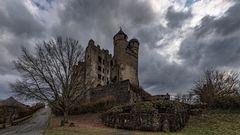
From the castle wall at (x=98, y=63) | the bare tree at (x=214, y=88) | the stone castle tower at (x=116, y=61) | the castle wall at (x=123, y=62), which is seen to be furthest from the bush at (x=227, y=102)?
the castle wall at (x=123, y=62)

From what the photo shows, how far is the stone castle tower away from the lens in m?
54.9

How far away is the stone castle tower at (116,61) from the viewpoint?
5488cm

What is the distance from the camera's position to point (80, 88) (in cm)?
2769

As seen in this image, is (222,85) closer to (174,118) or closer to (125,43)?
(174,118)

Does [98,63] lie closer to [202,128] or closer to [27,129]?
[27,129]

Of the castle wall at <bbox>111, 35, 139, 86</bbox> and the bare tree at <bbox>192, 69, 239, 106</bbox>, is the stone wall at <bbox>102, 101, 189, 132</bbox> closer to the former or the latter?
the bare tree at <bbox>192, 69, 239, 106</bbox>

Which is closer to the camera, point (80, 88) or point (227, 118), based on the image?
point (227, 118)

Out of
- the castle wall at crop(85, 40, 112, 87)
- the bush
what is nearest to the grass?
the bush

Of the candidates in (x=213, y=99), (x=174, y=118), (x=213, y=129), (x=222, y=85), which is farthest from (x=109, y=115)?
(x=222, y=85)

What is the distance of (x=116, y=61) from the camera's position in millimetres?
61406

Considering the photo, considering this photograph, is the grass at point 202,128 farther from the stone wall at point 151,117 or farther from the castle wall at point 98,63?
the castle wall at point 98,63

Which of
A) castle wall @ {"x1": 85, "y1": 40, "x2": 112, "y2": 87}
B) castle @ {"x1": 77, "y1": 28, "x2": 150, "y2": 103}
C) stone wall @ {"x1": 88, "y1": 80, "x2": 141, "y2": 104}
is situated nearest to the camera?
stone wall @ {"x1": 88, "y1": 80, "x2": 141, "y2": 104}

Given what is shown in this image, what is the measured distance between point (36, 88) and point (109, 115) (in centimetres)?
839

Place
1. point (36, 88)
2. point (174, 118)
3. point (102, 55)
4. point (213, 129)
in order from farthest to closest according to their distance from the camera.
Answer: point (102, 55), point (36, 88), point (174, 118), point (213, 129)
